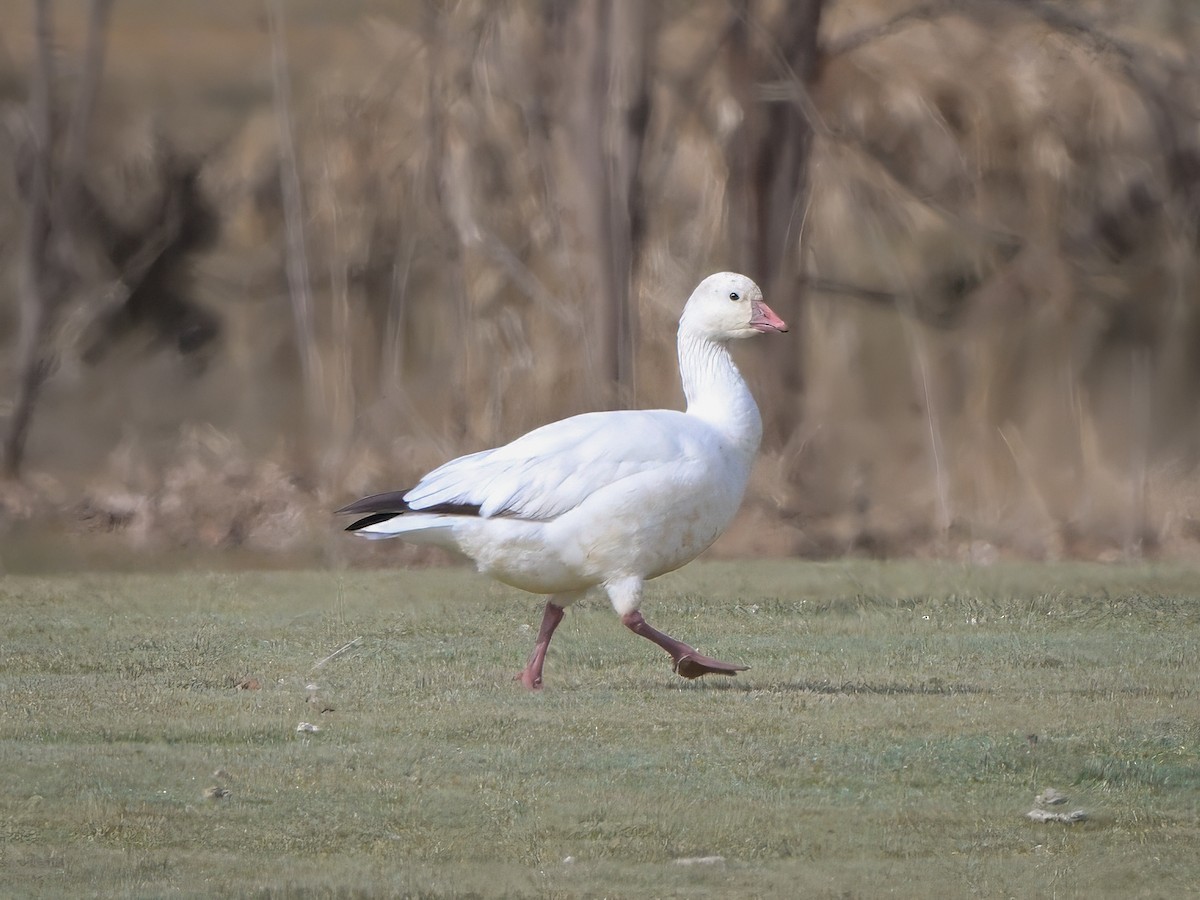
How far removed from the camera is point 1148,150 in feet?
40.9

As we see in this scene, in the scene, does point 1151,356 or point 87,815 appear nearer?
point 87,815

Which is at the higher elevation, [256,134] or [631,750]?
[256,134]

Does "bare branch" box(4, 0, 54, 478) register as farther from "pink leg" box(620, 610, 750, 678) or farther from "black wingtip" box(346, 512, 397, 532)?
"pink leg" box(620, 610, 750, 678)

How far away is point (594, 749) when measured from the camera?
591 centimetres

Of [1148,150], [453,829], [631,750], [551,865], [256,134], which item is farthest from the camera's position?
[256,134]

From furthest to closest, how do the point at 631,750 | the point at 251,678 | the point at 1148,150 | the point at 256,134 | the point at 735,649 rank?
the point at 256,134, the point at 1148,150, the point at 735,649, the point at 251,678, the point at 631,750

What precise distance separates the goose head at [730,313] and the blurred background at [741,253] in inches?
150

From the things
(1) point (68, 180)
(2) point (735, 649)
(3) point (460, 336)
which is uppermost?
(1) point (68, 180)

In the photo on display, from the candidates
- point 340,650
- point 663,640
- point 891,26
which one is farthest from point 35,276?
point 663,640

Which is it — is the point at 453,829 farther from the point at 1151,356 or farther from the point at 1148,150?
the point at 1151,356

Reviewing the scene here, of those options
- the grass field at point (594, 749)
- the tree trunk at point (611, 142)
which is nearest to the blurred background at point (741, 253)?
the tree trunk at point (611, 142)

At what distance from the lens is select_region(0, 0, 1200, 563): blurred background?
11812mm

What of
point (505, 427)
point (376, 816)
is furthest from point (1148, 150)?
point (376, 816)

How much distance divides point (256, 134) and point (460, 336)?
6023mm
